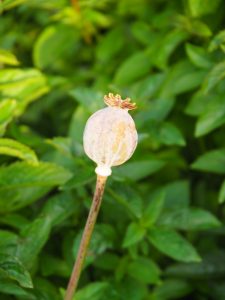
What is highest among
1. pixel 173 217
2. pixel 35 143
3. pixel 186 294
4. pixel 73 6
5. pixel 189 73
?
pixel 73 6

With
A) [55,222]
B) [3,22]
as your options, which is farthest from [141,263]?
[3,22]

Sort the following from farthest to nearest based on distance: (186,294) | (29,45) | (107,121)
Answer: (29,45)
(186,294)
(107,121)

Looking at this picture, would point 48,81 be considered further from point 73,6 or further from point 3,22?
point 3,22

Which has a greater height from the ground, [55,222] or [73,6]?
[73,6]

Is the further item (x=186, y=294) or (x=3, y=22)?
(x=3, y=22)

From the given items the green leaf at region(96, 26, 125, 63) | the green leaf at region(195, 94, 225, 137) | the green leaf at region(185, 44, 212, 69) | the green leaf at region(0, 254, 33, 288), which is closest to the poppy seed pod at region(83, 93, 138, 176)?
the green leaf at region(0, 254, 33, 288)

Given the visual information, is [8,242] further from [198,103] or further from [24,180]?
A: [198,103]

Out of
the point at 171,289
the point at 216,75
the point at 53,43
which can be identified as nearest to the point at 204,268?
the point at 171,289
